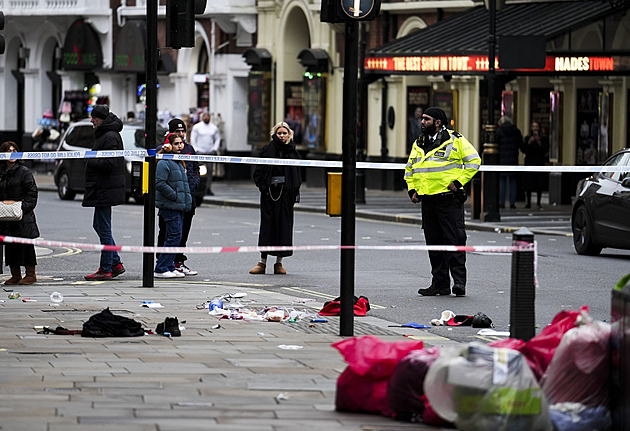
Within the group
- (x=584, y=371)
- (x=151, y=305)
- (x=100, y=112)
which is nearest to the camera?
(x=584, y=371)

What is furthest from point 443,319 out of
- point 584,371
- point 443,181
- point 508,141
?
point 508,141

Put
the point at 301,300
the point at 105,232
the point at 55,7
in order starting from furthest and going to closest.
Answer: the point at 55,7 → the point at 105,232 → the point at 301,300

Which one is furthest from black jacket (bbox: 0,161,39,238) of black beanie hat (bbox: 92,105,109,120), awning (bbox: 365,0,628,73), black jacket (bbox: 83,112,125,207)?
awning (bbox: 365,0,628,73)

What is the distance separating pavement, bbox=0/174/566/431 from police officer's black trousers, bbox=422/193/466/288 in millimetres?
1440

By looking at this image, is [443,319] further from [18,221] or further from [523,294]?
[18,221]

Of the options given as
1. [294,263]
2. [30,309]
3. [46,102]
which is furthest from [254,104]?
[30,309]

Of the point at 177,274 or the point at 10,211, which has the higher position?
the point at 10,211

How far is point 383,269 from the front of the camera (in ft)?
55.3

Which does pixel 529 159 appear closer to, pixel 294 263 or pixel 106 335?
pixel 294 263

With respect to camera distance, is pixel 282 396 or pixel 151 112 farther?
pixel 151 112

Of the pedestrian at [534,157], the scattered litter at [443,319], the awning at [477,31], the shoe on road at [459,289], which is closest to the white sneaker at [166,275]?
the shoe on road at [459,289]

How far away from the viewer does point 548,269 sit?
1692 centimetres

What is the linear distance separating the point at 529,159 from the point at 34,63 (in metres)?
24.2

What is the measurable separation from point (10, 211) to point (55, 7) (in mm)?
32856
